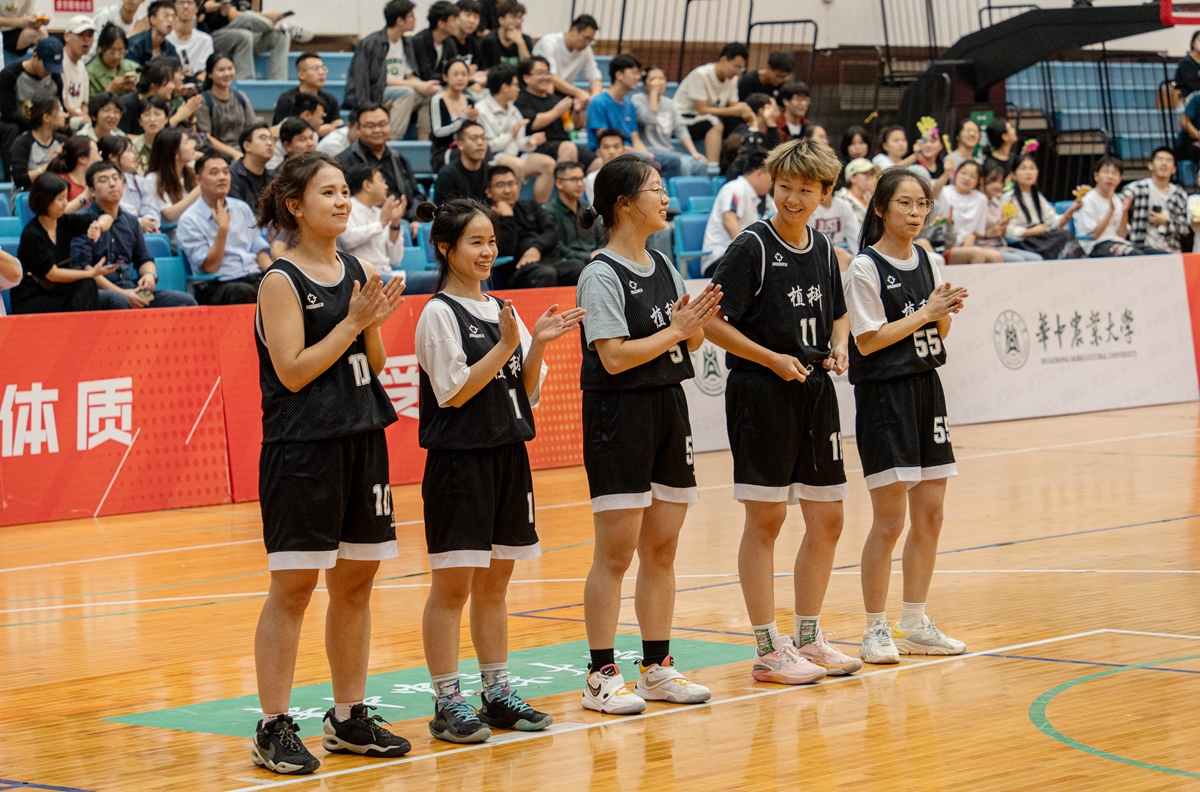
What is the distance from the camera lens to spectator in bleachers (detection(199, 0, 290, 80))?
1473 centimetres

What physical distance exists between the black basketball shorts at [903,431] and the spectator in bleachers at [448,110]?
845 centimetres

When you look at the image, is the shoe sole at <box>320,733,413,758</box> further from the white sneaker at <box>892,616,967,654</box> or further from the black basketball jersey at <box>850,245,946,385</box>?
the black basketball jersey at <box>850,245,946,385</box>

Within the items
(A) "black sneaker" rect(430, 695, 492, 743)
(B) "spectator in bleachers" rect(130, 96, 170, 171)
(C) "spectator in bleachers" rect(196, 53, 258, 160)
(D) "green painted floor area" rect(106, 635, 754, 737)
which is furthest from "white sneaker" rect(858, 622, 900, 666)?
(C) "spectator in bleachers" rect(196, 53, 258, 160)

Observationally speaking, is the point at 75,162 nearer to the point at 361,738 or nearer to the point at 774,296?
the point at 774,296

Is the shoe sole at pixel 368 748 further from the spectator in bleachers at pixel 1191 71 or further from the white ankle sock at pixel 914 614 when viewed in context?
the spectator in bleachers at pixel 1191 71

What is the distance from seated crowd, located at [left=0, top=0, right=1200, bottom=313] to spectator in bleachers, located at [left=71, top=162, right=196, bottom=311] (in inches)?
0.6

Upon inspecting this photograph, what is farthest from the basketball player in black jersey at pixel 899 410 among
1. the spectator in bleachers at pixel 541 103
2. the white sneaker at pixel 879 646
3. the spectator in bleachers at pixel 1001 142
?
the spectator in bleachers at pixel 1001 142

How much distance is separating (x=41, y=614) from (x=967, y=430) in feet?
28.7

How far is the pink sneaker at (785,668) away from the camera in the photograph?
5.35 metres

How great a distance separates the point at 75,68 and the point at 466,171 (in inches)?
141

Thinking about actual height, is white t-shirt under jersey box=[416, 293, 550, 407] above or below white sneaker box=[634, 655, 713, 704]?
above

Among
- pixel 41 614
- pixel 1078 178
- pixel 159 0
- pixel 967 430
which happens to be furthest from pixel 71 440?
pixel 1078 178

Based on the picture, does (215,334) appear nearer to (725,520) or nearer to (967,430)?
(725,520)

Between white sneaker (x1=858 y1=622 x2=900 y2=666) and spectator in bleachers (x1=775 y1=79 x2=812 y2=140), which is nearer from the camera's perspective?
white sneaker (x1=858 y1=622 x2=900 y2=666)
